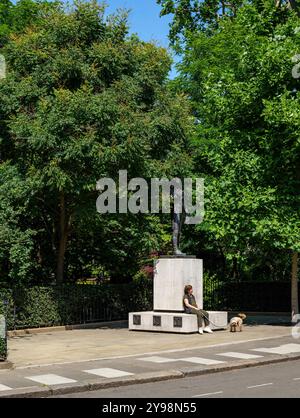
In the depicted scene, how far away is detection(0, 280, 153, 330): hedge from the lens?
21.1m

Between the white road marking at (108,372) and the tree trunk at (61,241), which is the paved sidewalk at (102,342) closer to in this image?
the white road marking at (108,372)

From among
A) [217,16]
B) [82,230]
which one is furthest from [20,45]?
[217,16]

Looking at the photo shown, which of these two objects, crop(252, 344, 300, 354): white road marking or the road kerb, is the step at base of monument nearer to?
crop(252, 344, 300, 354): white road marking

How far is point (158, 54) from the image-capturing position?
23172 millimetres

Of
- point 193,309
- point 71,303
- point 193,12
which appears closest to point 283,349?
point 193,309

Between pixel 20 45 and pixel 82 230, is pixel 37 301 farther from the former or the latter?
pixel 20 45

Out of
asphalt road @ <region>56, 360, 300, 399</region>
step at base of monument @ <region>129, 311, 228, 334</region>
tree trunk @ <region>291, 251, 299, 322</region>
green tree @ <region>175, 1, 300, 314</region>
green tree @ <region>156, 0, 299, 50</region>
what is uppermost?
green tree @ <region>156, 0, 299, 50</region>

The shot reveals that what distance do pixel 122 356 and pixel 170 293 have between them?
626 cm

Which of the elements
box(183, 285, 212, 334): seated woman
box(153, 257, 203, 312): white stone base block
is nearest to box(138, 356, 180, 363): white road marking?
box(183, 285, 212, 334): seated woman

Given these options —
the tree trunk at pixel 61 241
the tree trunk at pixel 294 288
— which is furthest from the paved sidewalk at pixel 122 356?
the tree trunk at pixel 61 241

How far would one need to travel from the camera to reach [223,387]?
11.2 meters

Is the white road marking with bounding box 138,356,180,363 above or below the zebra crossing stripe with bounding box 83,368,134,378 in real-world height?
above

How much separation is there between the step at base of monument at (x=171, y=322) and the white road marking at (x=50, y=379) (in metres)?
8.10

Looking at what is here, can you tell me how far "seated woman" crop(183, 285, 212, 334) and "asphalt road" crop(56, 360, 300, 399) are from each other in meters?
7.06
